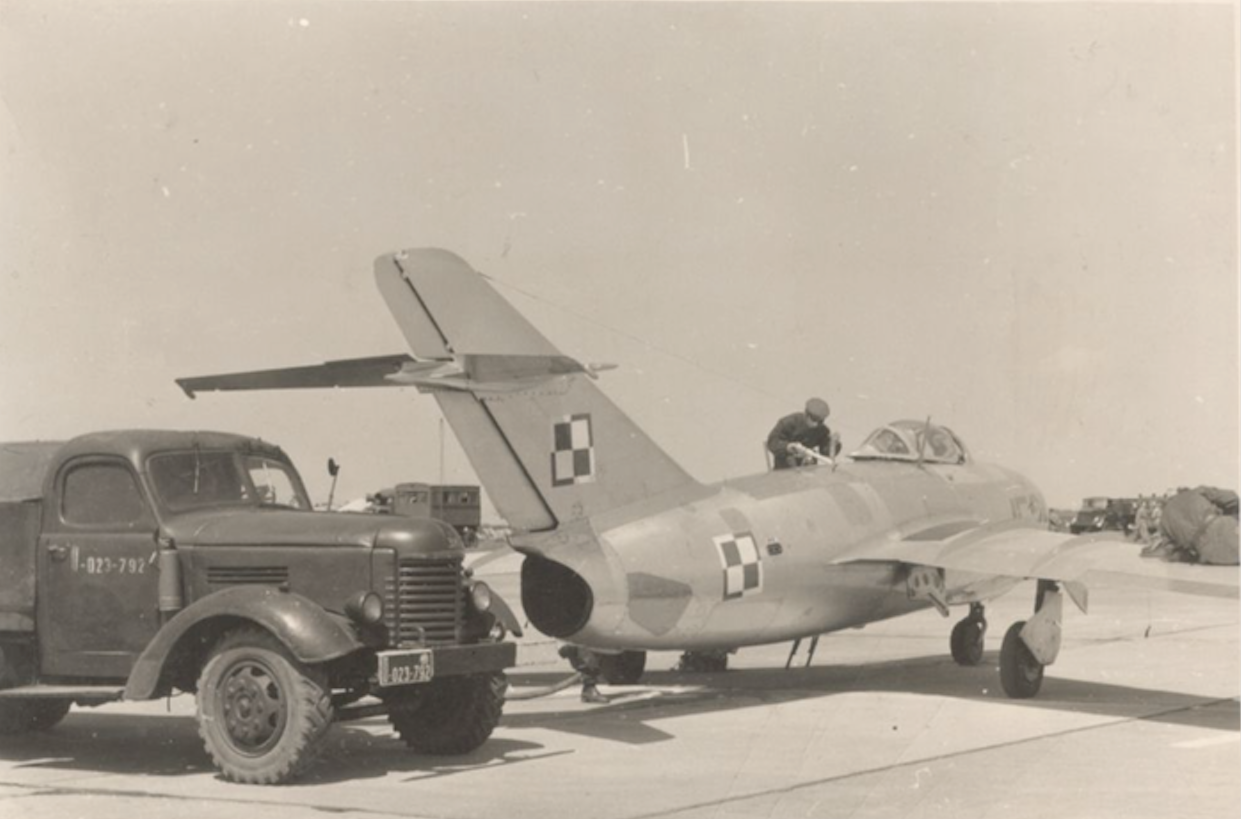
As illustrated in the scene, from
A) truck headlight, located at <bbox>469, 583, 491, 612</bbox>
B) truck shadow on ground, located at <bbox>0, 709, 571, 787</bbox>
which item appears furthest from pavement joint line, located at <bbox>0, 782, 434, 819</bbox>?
truck headlight, located at <bbox>469, 583, 491, 612</bbox>

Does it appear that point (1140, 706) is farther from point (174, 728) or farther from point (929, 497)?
point (174, 728)

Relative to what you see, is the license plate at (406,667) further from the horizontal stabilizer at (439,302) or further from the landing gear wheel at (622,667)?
the landing gear wheel at (622,667)

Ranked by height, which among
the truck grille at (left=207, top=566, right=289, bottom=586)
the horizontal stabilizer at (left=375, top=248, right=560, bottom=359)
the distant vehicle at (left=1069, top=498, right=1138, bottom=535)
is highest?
the horizontal stabilizer at (left=375, top=248, right=560, bottom=359)

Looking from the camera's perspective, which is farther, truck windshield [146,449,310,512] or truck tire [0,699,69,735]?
truck tire [0,699,69,735]

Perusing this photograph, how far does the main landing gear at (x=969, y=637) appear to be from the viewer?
17734mm

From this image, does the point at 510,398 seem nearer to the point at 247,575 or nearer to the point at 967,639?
the point at 247,575

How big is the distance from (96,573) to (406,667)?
255 cm

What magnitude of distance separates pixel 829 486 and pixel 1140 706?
3.39 meters

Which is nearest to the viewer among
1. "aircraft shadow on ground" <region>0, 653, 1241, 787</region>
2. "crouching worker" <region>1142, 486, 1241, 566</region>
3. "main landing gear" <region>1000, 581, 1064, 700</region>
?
"aircraft shadow on ground" <region>0, 653, 1241, 787</region>

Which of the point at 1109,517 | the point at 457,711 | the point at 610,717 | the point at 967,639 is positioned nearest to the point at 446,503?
the point at 967,639

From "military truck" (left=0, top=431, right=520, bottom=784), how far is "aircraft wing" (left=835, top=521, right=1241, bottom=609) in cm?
503

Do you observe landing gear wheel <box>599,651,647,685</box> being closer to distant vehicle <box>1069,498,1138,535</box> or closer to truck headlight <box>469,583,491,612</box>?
truck headlight <box>469,583,491,612</box>

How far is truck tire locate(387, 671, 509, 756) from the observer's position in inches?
438

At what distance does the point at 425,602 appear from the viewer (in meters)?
10.4
